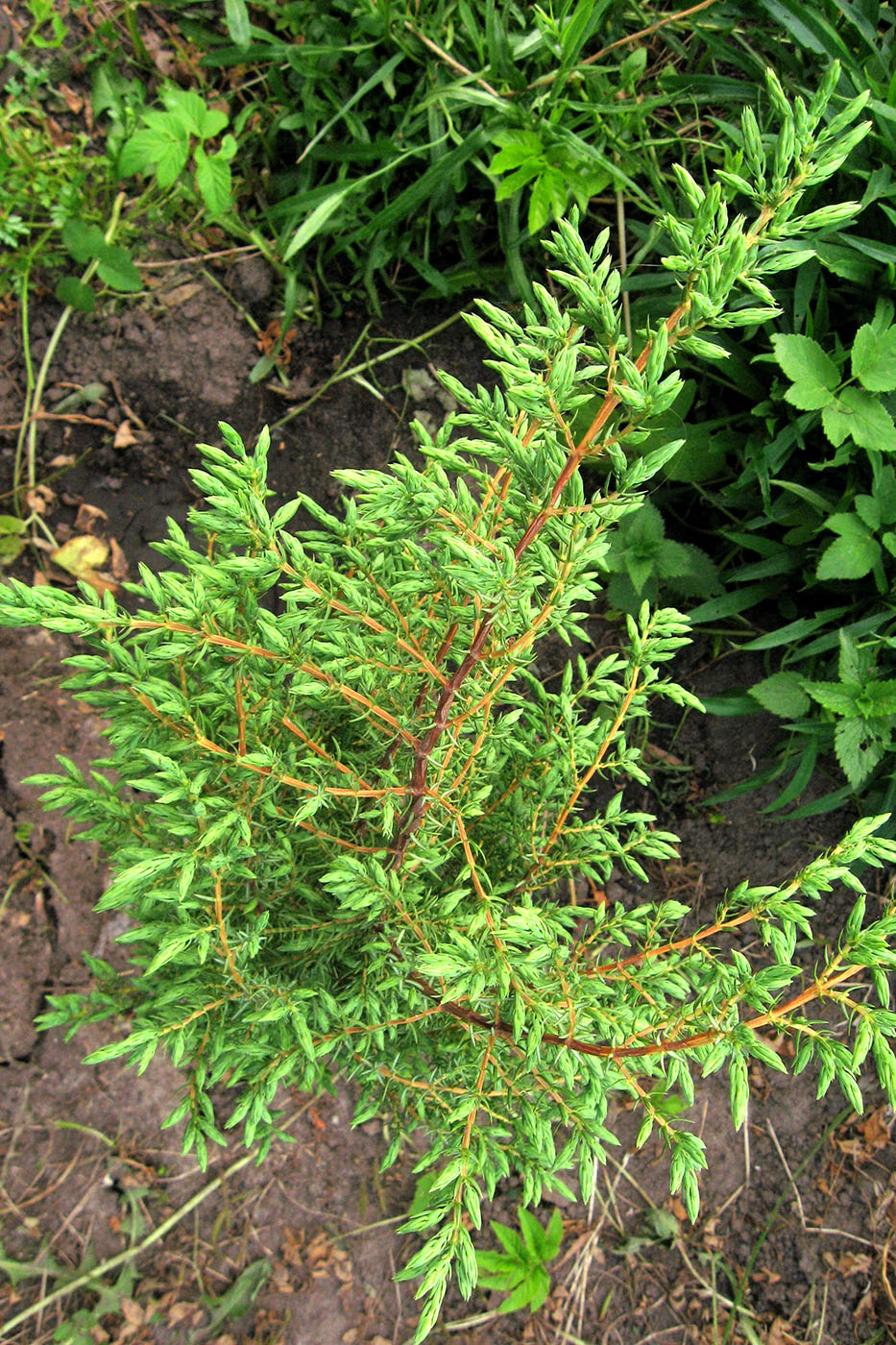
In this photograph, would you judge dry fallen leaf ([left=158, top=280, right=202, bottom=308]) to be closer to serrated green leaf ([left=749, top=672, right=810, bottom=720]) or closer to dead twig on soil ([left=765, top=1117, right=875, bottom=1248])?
serrated green leaf ([left=749, top=672, right=810, bottom=720])

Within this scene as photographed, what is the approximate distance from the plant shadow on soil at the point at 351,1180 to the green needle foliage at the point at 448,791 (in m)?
0.73

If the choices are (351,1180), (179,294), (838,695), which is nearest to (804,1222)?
(351,1180)

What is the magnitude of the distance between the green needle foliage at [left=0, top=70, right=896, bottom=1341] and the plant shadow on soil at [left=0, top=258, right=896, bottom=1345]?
0.73m

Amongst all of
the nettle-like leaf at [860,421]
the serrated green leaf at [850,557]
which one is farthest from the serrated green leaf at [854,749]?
the nettle-like leaf at [860,421]

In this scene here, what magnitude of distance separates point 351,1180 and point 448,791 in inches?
60.9

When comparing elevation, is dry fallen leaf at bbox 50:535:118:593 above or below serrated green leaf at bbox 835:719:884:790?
below

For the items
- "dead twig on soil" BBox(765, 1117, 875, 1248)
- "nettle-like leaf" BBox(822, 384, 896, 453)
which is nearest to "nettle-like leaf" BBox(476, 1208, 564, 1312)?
"dead twig on soil" BBox(765, 1117, 875, 1248)

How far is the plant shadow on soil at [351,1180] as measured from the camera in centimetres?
215

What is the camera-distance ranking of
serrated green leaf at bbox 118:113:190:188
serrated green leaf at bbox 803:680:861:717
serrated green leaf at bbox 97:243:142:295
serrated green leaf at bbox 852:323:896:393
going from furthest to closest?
serrated green leaf at bbox 97:243:142:295, serrated green leaf at bbox 118:113:190:188, serrated green leaf at bbox 803:680:861:717, serrated green leaf at bbox 852:323:896:393

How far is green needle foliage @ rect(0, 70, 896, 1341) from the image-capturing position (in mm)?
838

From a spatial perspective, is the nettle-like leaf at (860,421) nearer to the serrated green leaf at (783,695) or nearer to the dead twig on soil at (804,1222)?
the serrated green leaf at (783,695)

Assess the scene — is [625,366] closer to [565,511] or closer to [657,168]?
[565,511]

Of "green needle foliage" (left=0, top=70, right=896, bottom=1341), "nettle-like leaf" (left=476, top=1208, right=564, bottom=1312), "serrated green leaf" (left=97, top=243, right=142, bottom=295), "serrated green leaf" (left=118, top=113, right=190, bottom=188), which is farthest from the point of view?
"serrated green leaf" (left=97, top=243, right=142, bottom=295)

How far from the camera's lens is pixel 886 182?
6.03 feet
